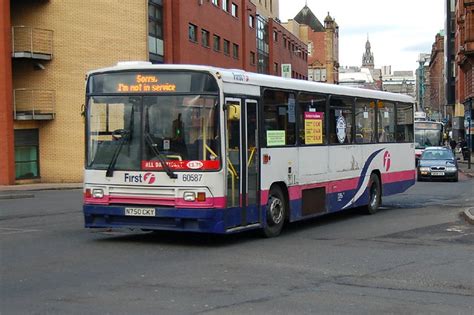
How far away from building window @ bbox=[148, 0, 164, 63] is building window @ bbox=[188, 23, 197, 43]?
144 inches

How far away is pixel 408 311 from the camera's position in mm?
6719

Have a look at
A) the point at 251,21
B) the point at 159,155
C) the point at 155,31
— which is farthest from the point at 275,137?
the point at 251,21

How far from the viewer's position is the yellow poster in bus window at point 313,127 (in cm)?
1330

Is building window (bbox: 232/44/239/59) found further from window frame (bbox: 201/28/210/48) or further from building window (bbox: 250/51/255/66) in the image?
window frame (bbox: 201/28/210/48)

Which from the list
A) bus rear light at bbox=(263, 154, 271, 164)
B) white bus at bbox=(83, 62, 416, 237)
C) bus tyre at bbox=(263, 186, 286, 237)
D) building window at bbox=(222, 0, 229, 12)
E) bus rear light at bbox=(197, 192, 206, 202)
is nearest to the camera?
bus rear light at bbox=(197, 192, 206, 202)

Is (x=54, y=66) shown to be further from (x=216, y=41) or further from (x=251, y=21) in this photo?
(x=251, y=21)

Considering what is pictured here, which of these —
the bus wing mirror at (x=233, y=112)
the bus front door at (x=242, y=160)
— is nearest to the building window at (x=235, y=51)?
the bus front door at (x=242, y=160)

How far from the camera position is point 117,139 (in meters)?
10.9

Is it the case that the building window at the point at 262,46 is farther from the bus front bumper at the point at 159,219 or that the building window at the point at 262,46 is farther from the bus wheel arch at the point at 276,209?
the bus front bumper at the point at 159,219

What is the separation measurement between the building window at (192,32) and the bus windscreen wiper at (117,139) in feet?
98.9

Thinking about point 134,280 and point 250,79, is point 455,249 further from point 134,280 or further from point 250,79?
point 134,280

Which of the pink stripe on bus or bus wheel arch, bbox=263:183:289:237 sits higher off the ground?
the pink stripe on bus

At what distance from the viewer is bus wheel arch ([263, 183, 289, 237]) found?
469 inches

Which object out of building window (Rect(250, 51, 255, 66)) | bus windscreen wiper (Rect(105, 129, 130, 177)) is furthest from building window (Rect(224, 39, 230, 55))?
bus windscreen wiper (Rect(105, 129, 130, 177))
